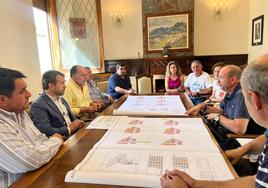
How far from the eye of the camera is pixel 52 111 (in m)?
1.99

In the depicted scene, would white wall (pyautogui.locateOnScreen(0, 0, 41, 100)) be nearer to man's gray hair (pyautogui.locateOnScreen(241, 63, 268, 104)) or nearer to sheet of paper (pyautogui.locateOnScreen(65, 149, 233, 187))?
sheet of paper (pyautogui.locateOnScreen(65, 149, 233, 187))

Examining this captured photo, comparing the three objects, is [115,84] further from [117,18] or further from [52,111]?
[117,18]

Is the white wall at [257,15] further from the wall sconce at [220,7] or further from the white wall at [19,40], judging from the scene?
the white wall at [19,40]

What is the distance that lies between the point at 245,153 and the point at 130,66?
4455 millimetres

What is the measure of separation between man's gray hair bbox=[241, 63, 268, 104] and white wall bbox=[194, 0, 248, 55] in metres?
4.94

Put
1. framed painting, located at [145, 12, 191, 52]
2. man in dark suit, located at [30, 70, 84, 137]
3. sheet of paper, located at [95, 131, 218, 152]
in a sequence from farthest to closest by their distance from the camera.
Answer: framed painting, located at [145, 12, 191, 52] < man in dark suit, located at [30, 70, 84, 137] < sheet of paper, located at [95, 131, 218, 152]

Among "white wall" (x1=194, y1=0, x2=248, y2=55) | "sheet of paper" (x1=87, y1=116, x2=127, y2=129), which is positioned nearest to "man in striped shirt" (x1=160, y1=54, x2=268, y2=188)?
"sheet of paper" (x1=87, y1=116, x2=127, y2=129)

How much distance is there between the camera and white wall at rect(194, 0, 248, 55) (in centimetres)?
516

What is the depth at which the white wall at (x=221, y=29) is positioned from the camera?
16.9 feet

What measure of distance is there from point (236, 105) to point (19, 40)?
3.49m

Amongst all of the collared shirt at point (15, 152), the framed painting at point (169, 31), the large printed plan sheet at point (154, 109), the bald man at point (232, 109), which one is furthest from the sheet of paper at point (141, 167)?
the framed painting at point (169, 31)

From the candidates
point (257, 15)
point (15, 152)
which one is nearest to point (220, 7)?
point (257, 15)

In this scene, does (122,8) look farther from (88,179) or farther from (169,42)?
(88,179)

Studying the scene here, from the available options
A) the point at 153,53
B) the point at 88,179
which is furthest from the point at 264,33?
the point at 88,179
